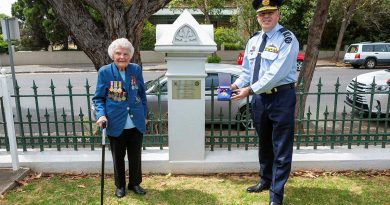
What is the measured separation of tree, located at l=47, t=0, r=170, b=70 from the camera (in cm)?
498

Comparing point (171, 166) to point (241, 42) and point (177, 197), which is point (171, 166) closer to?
point (177, 197)

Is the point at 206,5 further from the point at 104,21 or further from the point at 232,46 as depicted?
the point at 104,21

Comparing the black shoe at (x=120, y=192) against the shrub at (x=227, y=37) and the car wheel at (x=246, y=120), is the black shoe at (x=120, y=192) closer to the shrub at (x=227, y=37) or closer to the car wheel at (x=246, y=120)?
the car wheel at (x=246, y=120)

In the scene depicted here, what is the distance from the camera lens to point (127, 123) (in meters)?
3.52

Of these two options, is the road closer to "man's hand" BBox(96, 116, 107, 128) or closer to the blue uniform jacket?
the blue uniform jacket

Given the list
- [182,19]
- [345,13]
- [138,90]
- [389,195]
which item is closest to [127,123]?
[138,90]

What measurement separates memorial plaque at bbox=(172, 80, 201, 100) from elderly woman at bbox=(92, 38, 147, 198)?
539 mm

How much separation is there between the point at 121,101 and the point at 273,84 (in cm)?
146

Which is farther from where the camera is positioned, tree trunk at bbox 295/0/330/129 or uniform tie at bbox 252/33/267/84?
tree trunk at bbox 295/0/330/129

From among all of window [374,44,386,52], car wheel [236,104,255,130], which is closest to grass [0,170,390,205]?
car wheel [236,104,255,130]

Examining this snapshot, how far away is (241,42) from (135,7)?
20701mm

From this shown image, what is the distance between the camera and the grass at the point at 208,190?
3.78 metres

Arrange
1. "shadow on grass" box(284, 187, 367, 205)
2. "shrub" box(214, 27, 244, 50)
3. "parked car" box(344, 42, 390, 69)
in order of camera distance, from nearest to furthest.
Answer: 1. "shadow on grass" box(284, 187, 367, 205)
2. "parked car" box(344, 42, 390, 69)
3. "shrub" box(214, 27, 244, 50)

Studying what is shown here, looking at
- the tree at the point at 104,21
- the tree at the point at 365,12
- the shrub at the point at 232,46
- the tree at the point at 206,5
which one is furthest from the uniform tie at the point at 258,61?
the shrub at the point at 232,46
